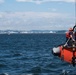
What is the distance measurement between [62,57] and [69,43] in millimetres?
1257

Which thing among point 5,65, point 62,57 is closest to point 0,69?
point 5,65

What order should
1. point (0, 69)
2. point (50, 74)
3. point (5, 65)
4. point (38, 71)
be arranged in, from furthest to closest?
point (5, 65)
point (0, 69)
point (38, 71)
point (50, 74)

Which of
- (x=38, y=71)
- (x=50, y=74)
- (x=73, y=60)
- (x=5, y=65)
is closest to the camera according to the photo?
(x=73, y=60)

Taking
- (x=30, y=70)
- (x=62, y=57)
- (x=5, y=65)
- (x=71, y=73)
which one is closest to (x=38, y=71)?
(x=30, y=70)

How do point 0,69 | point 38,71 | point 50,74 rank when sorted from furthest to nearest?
point 0,69
point 38,71
point 50,74

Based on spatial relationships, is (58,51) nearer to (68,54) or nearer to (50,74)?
(68,54)

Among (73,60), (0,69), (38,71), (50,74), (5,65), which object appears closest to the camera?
(73,60)

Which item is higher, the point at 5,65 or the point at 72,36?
the point at 72,36

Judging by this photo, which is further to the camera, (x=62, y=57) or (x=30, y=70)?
(x=30, y=70)

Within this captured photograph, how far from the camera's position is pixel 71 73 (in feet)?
136

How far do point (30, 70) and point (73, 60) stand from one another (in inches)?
621

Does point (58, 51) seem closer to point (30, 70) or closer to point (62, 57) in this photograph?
point (62, 57)

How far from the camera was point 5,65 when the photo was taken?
172ft

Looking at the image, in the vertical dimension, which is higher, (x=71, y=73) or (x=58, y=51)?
(x=58, y=51)
